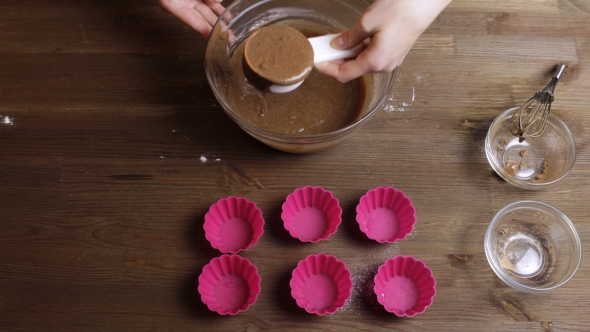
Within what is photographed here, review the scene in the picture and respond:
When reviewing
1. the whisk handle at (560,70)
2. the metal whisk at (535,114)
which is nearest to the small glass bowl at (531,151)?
the metal whisk at (535,114)

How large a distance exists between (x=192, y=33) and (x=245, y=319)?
1.05 metres

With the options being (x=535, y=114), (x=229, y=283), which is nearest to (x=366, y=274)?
(x=229, y=283)

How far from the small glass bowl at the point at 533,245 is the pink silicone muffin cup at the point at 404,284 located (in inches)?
8.5

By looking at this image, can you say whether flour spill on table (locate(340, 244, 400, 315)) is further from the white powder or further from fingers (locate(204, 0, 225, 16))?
the white powder

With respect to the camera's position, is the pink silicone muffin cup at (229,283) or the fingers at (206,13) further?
the fingers at (206,13)

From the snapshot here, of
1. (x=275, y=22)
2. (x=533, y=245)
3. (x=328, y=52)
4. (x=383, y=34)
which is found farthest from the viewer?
(x=275, y=22)

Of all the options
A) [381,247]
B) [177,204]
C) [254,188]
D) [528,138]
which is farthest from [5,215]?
[528,138]

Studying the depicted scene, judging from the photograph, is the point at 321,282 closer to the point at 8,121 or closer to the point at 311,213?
the point at 311,213

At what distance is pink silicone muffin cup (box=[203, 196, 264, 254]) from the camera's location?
1.45m

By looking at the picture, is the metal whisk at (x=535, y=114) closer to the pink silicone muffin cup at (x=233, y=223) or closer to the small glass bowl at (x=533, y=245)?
the small glass bowl at (x=533, y=245)

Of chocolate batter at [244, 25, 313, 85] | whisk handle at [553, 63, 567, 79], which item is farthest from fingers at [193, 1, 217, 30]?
whisk handle at [553, 63, 567, 79]

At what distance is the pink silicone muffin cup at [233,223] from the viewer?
145cm

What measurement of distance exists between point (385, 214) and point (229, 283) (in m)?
0.55

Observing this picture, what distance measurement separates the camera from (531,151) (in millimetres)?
1621
